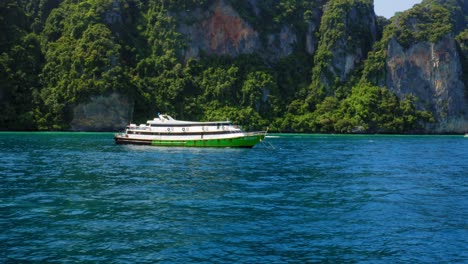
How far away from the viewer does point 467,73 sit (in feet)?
584

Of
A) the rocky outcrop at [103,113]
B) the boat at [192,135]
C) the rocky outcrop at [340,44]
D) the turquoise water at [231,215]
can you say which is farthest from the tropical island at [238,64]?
the turquoise water at [231,215]

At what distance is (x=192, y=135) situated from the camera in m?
79.8

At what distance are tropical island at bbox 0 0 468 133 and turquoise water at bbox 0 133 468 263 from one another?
10554 centimetres

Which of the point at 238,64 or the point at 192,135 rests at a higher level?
the point at 238,64

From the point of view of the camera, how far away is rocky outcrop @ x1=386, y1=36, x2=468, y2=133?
6639 inches

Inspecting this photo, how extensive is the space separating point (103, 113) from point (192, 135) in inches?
2770

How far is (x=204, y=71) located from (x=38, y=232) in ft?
520

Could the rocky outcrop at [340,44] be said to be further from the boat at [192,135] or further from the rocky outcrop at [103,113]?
the boat at [192,135]

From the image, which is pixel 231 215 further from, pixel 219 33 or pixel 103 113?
pixel 219 33

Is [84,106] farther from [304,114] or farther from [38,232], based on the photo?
[38,232]

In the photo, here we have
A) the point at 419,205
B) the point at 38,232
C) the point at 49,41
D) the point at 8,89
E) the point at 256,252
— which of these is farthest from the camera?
the point at 49,41

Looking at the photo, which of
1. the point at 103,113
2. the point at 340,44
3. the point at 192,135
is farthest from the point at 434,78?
the point at 192,135

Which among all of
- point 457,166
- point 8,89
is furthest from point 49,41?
point 457,166

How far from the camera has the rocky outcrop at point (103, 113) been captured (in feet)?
462
